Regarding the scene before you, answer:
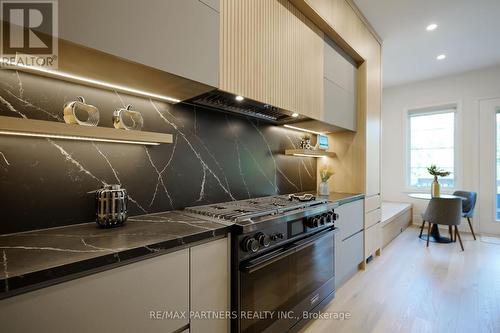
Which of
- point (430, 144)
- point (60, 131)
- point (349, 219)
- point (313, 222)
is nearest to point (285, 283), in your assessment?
point (313, 222)

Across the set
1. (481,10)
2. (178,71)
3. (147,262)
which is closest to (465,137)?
(481,10)

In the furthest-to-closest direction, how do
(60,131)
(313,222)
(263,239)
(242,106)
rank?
(242,106) < (313,222) < (263,239) < (60,131)

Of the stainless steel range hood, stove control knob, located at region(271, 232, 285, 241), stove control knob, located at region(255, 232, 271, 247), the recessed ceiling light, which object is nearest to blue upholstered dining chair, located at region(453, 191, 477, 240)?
the recessed ceiling light

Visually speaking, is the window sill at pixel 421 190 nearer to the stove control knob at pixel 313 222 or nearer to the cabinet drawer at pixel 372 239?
the cabinet drawer at pixel 372 239

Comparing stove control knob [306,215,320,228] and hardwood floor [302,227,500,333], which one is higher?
stove control knob [306,215,320,228]

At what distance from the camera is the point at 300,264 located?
1.60 metres

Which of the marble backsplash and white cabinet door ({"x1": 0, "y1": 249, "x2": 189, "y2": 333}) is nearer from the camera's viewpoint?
white cabinet door ({"x1": 0, "y1": 249, "x2": 189, "y2": 333})

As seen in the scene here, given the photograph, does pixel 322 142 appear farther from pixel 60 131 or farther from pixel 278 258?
pixel 60 131

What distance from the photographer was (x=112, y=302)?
0.83 m

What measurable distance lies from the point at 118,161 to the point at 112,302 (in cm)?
77

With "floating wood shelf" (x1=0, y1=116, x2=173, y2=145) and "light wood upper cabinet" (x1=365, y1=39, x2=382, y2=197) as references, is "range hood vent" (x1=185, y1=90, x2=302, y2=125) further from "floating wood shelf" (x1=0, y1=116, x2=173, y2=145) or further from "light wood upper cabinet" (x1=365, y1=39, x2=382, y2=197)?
"light wood upper cabinet" (x1=365, y1=39, x2=382, y2=197)

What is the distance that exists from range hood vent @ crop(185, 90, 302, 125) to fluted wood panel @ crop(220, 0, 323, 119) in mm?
101

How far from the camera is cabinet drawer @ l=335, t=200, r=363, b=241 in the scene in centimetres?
221

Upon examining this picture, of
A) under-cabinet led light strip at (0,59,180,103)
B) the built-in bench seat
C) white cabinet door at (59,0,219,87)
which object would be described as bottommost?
the built-in bench seat
